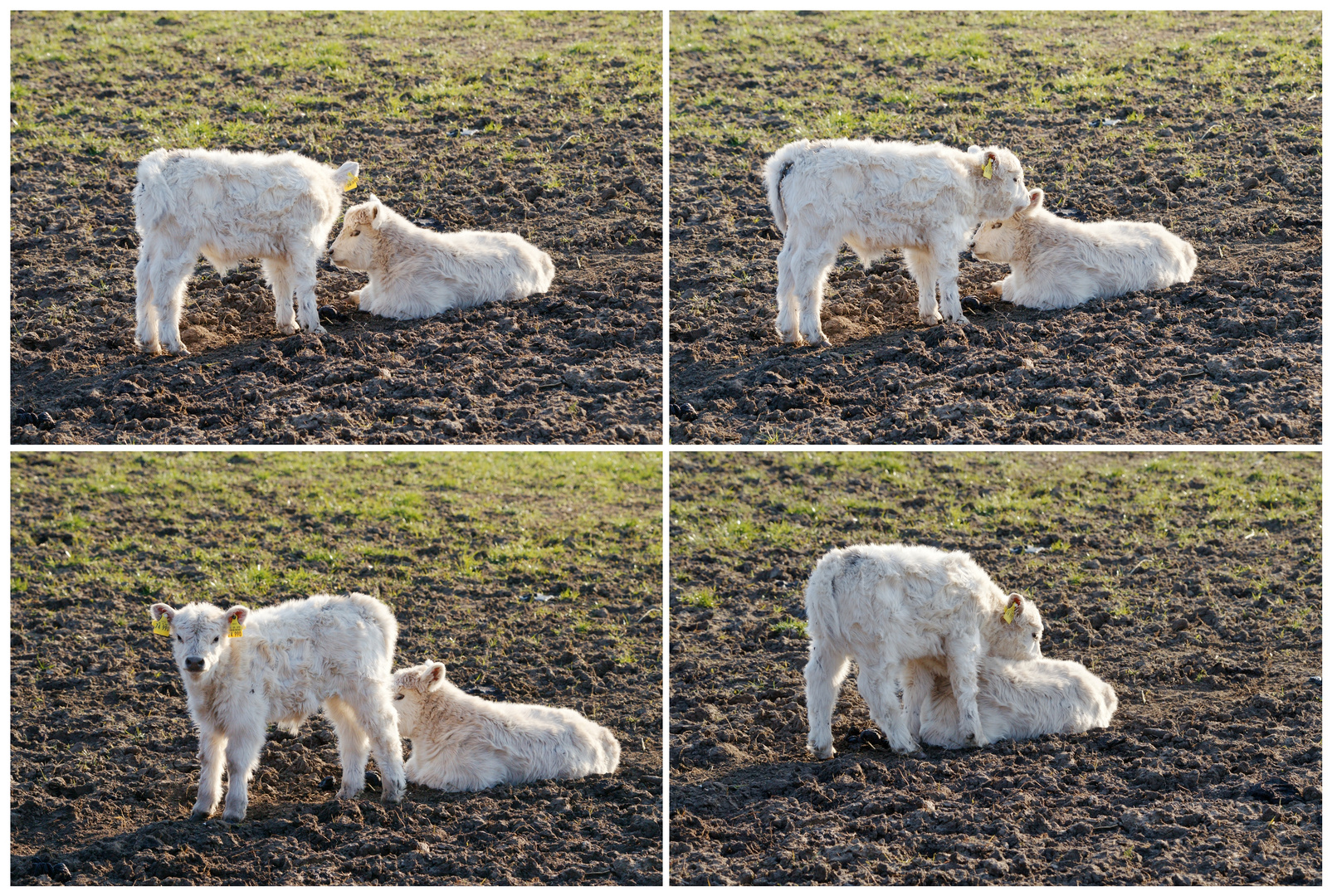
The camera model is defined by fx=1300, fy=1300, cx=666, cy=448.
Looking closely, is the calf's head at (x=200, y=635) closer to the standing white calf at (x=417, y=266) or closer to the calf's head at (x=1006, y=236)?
the standing white calf at (x=417, y=266)

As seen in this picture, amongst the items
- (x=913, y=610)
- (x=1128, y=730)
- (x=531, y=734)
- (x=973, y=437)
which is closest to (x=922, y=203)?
(x=973, y=437)

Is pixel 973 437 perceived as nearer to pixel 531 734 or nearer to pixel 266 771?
pixel 531 734

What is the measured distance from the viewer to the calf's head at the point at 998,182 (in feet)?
34.6

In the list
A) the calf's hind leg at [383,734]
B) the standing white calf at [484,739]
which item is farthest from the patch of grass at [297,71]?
the calf's hind leg at [383,734]

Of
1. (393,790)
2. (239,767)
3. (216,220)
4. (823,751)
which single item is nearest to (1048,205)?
(823,751)

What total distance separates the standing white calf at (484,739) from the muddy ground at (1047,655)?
0.62 metres

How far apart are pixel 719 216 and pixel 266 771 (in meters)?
7.24

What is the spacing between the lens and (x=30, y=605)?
37.1ft

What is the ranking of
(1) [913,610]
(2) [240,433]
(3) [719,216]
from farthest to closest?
(3) [719,216] → (2) [240,433] → (1) [913,610]

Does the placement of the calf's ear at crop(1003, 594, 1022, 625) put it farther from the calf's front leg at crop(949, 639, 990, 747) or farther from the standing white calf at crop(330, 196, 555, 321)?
the standing white calf at crop(330, 196, 555, 321)

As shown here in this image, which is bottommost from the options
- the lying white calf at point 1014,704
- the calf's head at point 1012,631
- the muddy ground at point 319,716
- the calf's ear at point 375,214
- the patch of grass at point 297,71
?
the muddy ground at point 319,716

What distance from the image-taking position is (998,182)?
35.2 feet

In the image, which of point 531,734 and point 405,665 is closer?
point 531,734

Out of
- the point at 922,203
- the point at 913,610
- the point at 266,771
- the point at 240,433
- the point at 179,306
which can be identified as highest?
the point at 922,203
